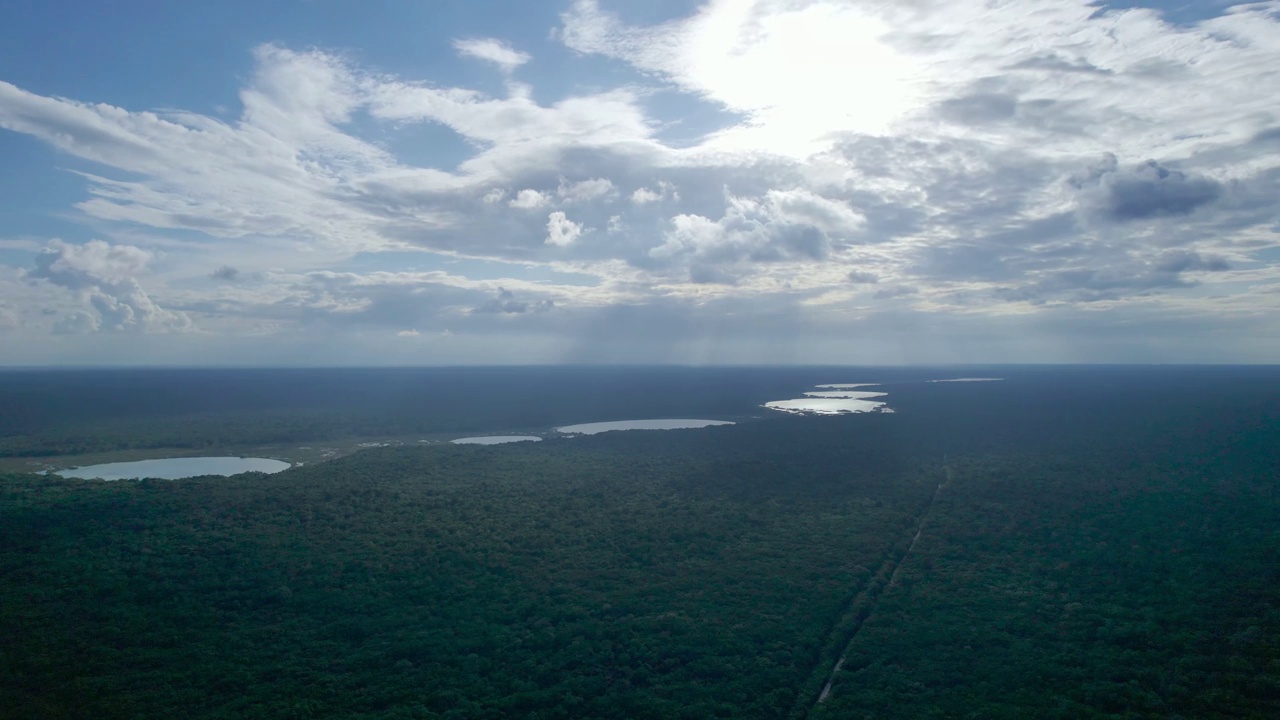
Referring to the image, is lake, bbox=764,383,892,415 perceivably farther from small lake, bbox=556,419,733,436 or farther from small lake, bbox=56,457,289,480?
small lake, bbox=56,457,289,480

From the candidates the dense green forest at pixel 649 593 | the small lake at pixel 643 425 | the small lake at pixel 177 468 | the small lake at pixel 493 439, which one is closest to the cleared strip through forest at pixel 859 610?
the dense green forest at pixel 649 593

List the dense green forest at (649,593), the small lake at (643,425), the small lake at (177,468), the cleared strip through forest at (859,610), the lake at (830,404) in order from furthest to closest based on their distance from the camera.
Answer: the lake at (830,404)
the small lake at (643,425)
the small lake at (177,468)
the dense green forest at (649,593)
the cleared strip through forest at (859,610)

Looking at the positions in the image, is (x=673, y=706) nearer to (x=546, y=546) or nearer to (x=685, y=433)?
(x=546, y=546)

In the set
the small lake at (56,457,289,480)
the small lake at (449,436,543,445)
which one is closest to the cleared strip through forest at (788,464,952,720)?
the small lake at (56,457,289,480)

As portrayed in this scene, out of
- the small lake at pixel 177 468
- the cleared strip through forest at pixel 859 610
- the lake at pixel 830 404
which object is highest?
the lake at pixel 830 404

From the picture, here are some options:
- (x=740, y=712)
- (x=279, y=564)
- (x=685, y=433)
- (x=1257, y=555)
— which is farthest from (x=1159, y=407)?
(x=279, y=564)

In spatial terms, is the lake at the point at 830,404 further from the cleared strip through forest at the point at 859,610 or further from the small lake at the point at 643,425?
the cleared strip through forest at the point at 859,610

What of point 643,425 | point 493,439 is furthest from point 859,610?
point 643,425
